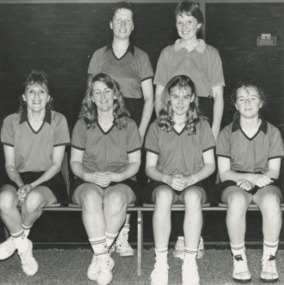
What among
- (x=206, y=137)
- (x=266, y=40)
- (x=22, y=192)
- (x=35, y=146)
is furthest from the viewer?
(x=266, y=40)

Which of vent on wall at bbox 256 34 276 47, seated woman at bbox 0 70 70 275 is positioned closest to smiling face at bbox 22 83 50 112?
seated woman at bbox 0 70 70 275

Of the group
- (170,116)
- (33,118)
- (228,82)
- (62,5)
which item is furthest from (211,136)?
(62,5)

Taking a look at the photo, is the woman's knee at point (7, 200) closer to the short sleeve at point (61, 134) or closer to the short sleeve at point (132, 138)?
the short sleeve at point (61, 134)

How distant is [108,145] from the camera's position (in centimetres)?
334

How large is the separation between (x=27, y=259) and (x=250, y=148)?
1.37 m

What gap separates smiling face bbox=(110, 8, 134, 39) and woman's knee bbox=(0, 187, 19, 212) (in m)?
1.12

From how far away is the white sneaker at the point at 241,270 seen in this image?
9.98ft

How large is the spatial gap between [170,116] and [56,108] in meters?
2.68

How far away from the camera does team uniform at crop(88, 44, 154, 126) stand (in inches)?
138

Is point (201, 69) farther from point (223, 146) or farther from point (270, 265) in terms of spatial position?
point (270, 265)

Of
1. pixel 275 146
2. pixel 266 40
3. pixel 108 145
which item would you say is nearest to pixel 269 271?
pixel 275 146

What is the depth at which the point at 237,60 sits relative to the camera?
5.58 m

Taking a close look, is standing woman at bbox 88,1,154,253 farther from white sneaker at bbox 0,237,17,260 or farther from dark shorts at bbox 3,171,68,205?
white sneaker at bbox 0,237,17,260

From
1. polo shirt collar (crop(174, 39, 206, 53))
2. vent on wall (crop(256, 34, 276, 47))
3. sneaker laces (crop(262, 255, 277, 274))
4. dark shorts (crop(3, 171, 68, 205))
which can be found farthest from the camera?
vent on wall (crop(256, 34, 276, 47))
